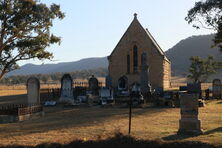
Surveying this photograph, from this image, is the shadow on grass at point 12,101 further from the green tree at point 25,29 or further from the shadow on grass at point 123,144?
the shadow on grass at point 123,144

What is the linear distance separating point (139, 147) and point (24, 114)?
35.1 feet

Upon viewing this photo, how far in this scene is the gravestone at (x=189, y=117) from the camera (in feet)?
41.5

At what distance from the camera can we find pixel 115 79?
4362cm

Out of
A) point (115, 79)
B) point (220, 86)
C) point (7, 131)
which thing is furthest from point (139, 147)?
point (115, 79)

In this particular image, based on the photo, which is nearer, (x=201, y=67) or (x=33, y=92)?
(x=33, y=92)

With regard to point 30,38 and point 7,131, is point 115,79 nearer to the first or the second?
point 30,38

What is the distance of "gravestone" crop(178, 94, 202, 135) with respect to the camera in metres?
12.7

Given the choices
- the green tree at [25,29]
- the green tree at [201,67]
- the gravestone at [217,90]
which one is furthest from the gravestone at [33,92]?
the green tree at [201,67]

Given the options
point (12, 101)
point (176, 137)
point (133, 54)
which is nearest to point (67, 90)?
point (12, 101)

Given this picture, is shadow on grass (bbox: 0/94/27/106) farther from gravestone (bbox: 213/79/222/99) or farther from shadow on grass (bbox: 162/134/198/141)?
shadow on grass (bbox: 162/134/198/141)

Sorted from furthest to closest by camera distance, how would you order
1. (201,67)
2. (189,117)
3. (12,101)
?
(201,67), (12,101), (189,117)

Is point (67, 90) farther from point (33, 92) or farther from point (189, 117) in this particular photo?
point (189, 117)

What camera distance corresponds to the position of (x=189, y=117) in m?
13.0

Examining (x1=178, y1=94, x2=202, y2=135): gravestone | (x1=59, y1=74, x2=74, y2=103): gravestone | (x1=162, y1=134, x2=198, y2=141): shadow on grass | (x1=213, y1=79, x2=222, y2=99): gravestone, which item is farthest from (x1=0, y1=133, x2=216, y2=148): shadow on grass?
(x1=213, y1=79, x2=222, y2=99): gravestone
